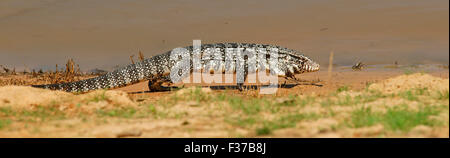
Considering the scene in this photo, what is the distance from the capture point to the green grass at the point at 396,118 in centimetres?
473

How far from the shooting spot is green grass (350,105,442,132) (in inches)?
186

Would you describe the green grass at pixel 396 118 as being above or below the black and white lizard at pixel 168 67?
below

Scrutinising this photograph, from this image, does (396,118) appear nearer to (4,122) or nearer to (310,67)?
(4,122)

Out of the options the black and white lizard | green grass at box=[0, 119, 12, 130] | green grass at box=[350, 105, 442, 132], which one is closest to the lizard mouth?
the black and white lizard

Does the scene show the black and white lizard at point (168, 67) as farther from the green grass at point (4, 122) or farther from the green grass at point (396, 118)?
the green grass at point (396, 118)

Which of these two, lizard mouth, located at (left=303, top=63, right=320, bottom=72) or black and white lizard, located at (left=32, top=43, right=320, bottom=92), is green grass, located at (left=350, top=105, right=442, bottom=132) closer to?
black and white lizard, located at (left=32, top=43, right=320, bottom=92)

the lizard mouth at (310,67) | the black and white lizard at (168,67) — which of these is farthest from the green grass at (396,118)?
the lizard mouth at (310,67)

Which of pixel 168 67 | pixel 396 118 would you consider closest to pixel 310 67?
pixel 168 67

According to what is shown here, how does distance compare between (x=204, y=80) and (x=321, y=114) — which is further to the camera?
(x=204, y=80)

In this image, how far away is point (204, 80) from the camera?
14273mm
